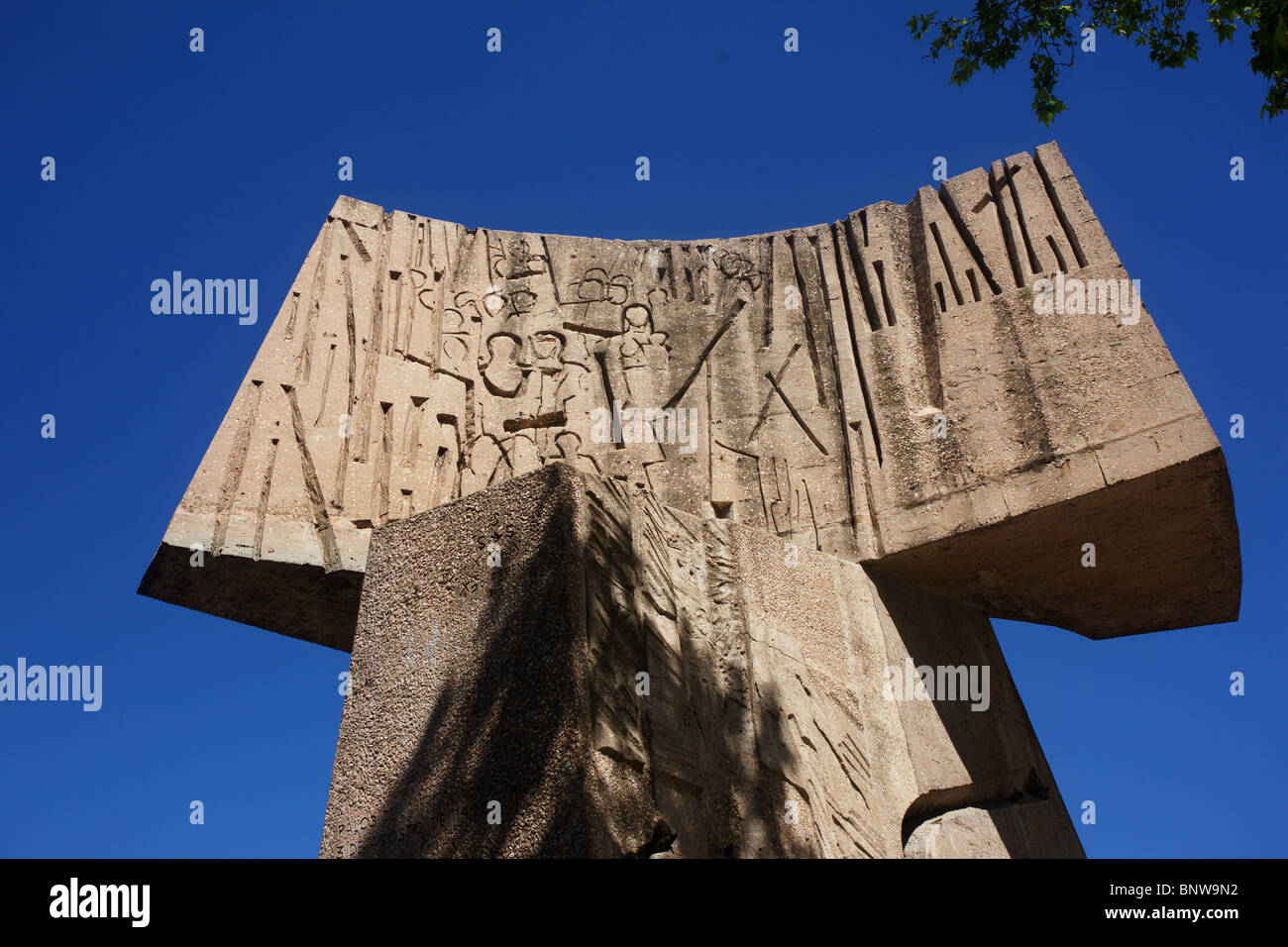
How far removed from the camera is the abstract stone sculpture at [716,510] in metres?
4.66

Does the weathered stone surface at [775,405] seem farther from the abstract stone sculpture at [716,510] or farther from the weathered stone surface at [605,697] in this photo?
the weathered stone surface at [605,697]

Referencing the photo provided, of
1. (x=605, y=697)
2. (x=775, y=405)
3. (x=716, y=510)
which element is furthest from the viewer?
(x=775, y=405)

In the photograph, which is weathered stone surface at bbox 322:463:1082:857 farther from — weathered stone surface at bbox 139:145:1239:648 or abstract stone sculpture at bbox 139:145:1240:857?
weathered stone surface at bbox 139:145:1239:648

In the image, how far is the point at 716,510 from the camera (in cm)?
800

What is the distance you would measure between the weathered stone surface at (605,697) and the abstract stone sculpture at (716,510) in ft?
0.06

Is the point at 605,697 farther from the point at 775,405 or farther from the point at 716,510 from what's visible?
the point at 775,405

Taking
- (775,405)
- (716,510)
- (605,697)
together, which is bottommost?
(605,697)

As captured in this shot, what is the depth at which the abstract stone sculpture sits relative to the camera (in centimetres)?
466

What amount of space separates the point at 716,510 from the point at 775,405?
91cm

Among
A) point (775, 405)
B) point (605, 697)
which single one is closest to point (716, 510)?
point (775, 405)

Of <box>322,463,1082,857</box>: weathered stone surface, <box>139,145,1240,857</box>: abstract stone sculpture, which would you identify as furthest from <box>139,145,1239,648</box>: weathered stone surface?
<box>322,463,1082,857</box>: weathered stone surface

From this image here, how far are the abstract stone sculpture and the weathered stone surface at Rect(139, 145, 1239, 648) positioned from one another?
0.02 metres

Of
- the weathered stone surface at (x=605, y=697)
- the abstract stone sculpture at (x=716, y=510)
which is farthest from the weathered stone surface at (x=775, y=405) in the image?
the weathered stone surface at (x=605, y=697)
